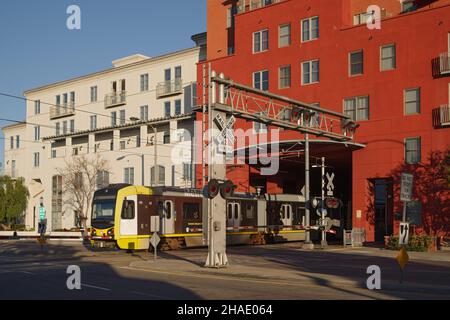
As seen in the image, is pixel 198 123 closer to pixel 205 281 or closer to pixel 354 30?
pixel 354 30

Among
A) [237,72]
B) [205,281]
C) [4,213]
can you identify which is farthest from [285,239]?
[4,213]

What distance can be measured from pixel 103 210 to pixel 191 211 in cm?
539

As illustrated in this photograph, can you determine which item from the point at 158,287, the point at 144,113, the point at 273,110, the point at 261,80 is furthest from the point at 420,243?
the point at 144,113

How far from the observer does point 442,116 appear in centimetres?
3781

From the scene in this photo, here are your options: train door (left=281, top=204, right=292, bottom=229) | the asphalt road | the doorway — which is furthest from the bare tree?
the asphalt road

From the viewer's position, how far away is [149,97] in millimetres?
62219

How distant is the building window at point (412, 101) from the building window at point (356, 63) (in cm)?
383

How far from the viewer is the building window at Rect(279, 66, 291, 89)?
151ft

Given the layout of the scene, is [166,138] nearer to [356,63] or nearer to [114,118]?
[114,118]

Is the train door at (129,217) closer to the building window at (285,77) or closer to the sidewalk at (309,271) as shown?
the sidewalk at (309,271)

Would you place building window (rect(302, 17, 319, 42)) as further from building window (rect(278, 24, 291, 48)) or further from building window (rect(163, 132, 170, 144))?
building window (rect(163, 132, 170, 144))

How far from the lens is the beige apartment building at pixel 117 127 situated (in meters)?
58.3

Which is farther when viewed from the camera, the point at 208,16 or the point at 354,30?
the point at 208,16

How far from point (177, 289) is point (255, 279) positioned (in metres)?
4.06
